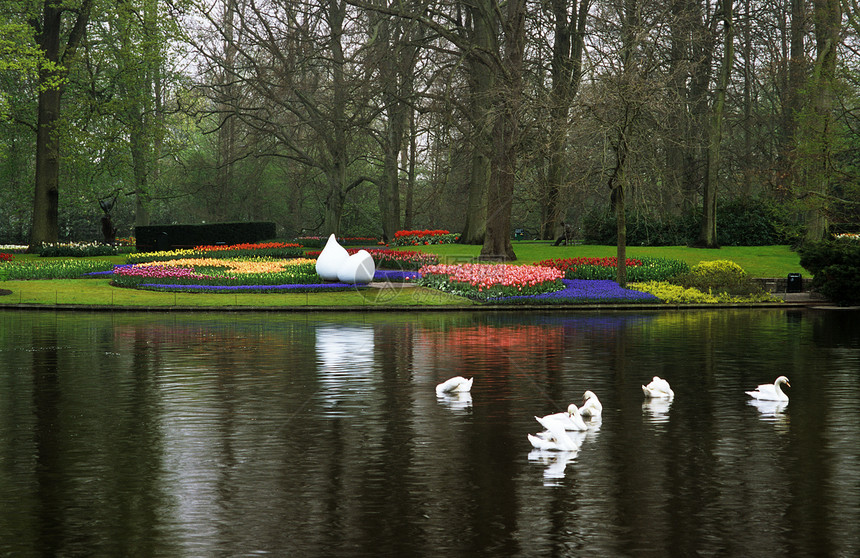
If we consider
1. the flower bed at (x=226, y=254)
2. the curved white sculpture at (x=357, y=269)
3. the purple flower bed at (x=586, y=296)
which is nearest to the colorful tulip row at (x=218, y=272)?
the curved white sculpture at (x=357, y=269)

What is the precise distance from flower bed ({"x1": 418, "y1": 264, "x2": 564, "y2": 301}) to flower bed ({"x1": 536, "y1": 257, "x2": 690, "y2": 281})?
1.86 m

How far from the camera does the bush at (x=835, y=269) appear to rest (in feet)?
84.7

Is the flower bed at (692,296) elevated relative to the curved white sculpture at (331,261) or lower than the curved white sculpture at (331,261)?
lower

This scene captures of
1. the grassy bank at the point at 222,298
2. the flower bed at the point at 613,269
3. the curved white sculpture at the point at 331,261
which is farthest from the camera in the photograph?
the flower bed at the point at 613,269

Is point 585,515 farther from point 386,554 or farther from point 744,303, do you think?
point 744,303

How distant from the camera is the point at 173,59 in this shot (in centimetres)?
5188

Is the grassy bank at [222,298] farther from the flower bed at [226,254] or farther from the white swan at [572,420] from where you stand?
the white swan at [572,420]

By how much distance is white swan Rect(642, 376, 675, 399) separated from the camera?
10805 mm

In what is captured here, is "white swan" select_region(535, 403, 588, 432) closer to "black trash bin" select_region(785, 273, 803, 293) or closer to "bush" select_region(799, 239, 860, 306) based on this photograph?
"bush" select_region(799, 239, 860, 306)

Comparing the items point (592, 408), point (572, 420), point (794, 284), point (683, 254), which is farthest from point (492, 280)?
point (572, 420)

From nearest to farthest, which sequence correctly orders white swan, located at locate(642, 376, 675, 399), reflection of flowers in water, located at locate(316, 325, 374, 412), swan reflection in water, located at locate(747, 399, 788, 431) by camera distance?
swan reflection in water, located at locate(747, 399, 788, 431)
white swan, located at locate(642, 376, 675, 399)
reflection of flowers in water, located at locate(316, 325, 374, 412)

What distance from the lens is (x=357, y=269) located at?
1091 inches

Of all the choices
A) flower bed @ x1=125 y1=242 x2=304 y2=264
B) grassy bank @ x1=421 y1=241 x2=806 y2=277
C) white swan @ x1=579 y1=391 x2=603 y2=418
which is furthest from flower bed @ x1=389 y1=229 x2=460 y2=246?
white swan @ x1=579 y1=391 x2=603 y2=418

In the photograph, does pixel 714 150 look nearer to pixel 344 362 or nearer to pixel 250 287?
pixel 250 287
